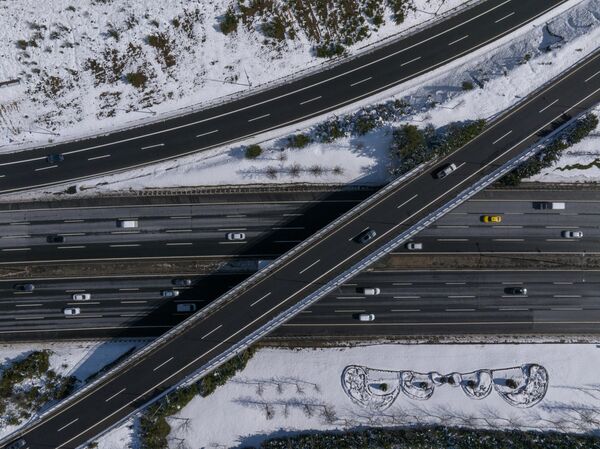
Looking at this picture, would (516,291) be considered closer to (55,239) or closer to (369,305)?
(369,305)

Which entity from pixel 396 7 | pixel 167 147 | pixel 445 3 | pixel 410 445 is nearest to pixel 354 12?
pixel 396 7

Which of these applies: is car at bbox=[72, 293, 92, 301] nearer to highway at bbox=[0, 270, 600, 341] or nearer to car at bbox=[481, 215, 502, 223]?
highway at bbox=[0, 270, 600, 341]

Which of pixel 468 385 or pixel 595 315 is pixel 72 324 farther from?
pixel 595 315

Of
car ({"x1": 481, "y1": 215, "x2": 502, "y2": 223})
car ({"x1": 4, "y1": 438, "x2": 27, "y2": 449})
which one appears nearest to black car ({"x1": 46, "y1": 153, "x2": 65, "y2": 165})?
car ({"x1": 4, "y1": 438, "x2": 27, "y2": 449})

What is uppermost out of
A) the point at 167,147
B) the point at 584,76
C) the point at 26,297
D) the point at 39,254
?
the point at 584,76

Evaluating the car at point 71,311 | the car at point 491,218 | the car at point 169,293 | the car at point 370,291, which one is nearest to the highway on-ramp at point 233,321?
the car at point 370,291

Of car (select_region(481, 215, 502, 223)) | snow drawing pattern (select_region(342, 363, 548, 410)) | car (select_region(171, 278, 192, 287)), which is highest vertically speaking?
car (select_region(481, 215, 502, 223))
